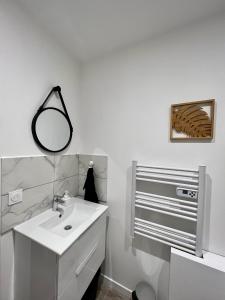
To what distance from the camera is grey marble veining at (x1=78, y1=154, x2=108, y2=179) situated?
139 centimetres

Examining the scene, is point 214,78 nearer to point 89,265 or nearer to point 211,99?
point 211,99

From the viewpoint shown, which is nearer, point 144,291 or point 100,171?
point 144,291

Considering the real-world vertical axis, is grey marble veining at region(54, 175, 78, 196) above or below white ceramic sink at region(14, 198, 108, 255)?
above

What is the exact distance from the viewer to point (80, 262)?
0.94m

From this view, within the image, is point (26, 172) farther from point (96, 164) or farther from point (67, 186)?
point (96, 164)

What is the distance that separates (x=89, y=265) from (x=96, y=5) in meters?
1.82

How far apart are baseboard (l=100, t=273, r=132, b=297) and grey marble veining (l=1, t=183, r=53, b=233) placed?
A: 3.13 feet

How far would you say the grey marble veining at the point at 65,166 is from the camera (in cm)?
127

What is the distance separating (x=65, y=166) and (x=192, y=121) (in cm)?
114

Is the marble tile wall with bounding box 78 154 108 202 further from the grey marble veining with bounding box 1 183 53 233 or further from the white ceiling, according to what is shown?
the white ceiling

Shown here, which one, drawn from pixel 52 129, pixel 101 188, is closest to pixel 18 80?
pixel 52 129

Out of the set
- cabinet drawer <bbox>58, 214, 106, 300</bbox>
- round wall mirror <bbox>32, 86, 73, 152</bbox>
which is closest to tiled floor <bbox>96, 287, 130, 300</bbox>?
cabinet drawer <bbox>58, 214, 106, 300</bbox>

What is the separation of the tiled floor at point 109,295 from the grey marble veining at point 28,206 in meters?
0.99

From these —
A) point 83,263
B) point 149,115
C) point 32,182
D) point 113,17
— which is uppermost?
point 113,17
